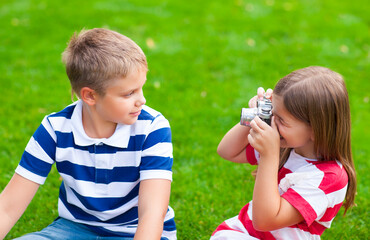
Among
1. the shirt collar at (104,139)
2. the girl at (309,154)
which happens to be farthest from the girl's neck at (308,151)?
the shirt collar at (104,139)

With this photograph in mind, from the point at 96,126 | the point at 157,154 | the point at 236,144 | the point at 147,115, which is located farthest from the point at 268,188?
the point at 96,126

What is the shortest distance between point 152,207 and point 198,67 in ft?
11.3

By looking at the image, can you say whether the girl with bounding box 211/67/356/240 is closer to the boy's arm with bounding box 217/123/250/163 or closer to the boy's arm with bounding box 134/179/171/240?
the boy's arm with bounding box 217/123/250/163

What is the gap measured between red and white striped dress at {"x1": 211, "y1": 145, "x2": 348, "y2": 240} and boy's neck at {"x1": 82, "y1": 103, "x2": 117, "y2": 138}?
831mm

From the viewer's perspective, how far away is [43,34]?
20.9 ft

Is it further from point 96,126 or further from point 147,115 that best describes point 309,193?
point 96,126

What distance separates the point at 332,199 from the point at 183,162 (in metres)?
1.94

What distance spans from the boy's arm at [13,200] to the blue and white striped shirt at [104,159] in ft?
0.16

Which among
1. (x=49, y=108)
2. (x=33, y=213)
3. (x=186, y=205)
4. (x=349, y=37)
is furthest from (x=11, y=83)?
(x=349, y=37)

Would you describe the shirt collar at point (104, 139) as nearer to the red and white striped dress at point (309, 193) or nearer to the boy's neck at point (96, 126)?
the boy's neck at point (96, 126)

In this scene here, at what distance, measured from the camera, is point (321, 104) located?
2150 mm

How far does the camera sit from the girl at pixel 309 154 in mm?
2160

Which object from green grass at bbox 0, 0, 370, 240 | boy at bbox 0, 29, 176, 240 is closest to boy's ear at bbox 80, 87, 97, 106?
boy at bbox 0, 29, 176, 240

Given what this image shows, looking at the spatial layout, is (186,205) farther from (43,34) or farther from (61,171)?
(43,34)
